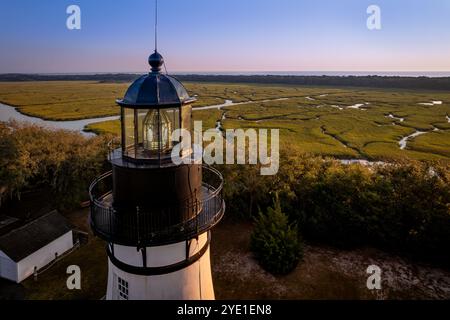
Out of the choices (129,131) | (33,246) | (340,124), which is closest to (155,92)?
(129,131)

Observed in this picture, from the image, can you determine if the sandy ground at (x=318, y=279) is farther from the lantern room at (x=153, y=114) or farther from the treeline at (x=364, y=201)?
the lantern room at (x=153, y=114)

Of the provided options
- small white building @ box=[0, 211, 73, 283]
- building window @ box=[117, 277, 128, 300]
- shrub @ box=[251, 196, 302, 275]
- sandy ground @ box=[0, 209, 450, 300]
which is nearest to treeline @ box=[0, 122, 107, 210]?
small white building @ box=[0, 211, 73, 283]

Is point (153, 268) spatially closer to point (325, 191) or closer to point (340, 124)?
point (325, 191)

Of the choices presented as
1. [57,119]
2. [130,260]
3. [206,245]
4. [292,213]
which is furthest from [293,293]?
[57,119]

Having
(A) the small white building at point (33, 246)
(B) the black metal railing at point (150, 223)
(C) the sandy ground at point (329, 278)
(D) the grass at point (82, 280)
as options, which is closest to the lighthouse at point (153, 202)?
(B) the black metal railing at point (150, 223)

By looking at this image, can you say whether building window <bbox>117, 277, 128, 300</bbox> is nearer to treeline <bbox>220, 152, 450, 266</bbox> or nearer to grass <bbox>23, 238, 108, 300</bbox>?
grass <bbox>23, 238, 108, 300</bbox>
